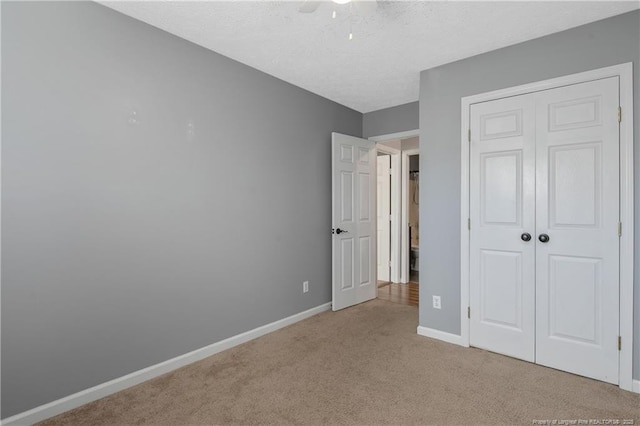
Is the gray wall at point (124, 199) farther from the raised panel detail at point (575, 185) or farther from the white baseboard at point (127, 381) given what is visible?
the raised panel detail at point (575, 185)

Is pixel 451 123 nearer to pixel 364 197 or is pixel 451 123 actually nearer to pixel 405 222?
pixel 364 197

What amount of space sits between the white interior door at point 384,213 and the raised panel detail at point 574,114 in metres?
2.98

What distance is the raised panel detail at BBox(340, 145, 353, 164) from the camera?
156 inches

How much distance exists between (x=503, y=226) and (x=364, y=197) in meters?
1.84

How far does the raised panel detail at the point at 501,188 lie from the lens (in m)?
2.65

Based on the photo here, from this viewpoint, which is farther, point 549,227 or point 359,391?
point 549,227

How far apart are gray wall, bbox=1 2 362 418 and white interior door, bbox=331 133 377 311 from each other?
2.41ft

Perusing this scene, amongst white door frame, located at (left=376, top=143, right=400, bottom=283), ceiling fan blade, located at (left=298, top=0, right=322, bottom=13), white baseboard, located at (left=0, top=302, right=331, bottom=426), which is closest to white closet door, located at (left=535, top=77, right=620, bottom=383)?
ceiling fan blade, located at (left=298, top=0, right=322, bottom=13)

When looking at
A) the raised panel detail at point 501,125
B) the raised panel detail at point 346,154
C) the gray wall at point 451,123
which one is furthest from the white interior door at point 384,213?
the raised panel detail at point 501,125

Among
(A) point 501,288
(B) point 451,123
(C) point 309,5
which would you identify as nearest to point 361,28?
(C) point 309,5

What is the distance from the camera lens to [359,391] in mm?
2182

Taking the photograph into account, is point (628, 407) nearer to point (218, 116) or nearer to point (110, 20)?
point (218, 116)

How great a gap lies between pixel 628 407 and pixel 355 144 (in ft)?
10.9

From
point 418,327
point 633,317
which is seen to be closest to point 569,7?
point 633,317
